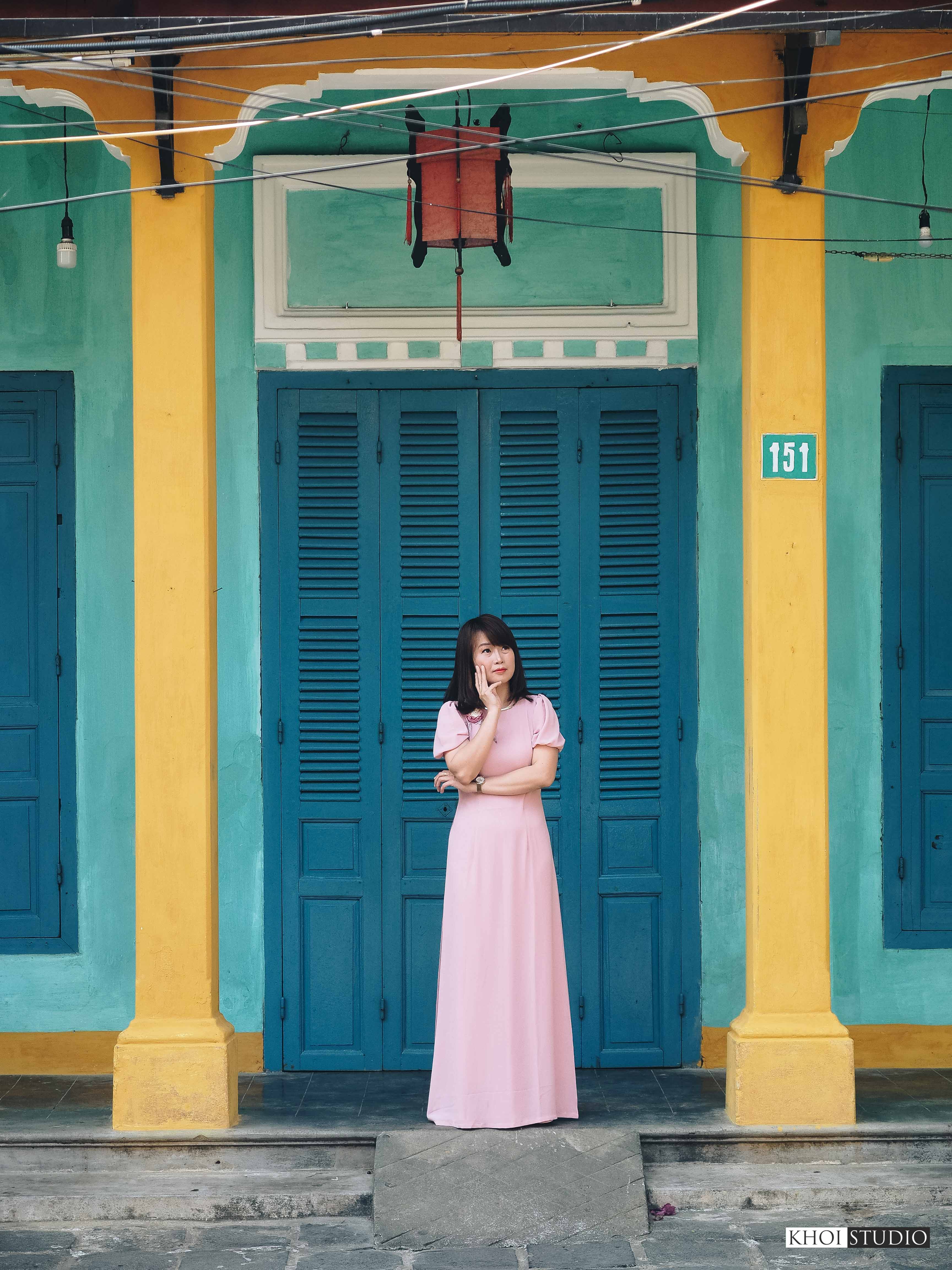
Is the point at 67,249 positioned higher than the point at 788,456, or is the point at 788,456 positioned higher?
the point at 67,249

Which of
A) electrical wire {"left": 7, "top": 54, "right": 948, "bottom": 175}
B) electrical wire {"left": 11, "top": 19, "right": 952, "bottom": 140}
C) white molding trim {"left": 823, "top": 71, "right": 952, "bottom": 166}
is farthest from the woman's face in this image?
white molding trim {"left": 823, "top": 71, "right": 952, "bottom": 166}

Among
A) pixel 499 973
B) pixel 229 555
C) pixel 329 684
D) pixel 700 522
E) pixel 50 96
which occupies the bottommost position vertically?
pixel 499 973

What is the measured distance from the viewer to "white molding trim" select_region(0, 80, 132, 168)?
17.9 ft

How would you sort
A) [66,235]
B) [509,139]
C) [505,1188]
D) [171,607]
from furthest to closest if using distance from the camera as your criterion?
[66,235]
[171,607]
[509,139]
[505,1188]

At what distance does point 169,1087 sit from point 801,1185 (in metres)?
2.43

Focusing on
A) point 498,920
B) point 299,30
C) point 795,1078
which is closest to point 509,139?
point 299,30

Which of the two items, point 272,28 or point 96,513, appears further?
point 96,513

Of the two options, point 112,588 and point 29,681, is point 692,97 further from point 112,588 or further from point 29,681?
point 29,681

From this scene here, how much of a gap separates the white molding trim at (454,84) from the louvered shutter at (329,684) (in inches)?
53.6

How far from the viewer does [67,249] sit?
5.98 meters

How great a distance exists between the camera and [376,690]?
21.1 feet

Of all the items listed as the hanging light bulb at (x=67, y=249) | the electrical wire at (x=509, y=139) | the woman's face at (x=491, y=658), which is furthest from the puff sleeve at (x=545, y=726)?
the hanging light bulb at (x=67, y=249)

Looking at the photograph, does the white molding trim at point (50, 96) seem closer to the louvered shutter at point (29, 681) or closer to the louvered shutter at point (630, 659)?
the louvered shutter at point (29, 681)

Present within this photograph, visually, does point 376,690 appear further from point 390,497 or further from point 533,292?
point 533,292
